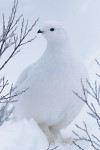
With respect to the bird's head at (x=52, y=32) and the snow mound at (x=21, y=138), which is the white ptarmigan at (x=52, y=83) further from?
the snow mound at (x=21, y=138)

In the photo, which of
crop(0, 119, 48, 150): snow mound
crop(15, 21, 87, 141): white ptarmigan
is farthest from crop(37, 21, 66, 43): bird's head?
crop(0, 119, 48, 150): snow mound

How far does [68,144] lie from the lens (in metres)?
6.79

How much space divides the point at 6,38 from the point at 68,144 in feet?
8.81

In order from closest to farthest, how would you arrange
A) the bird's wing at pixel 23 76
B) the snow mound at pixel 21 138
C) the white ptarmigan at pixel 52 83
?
the snow mound at pixel 21 138, the white ptarmigan at pixel 52 83, the bird's wing at pixel 23 76

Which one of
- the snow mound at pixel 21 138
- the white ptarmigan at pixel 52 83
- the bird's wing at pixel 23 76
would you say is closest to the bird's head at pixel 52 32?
the white ptarmigan at pixel 52 83

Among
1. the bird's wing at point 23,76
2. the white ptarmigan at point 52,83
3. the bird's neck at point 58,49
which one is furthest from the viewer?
the bird's wing at point 23,76

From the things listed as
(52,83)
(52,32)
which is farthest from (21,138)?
(52,32)

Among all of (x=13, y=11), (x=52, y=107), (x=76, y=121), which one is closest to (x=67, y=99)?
(x=52, y=107)

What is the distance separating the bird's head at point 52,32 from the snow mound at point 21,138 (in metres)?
1.46

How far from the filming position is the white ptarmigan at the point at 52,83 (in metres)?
6.64

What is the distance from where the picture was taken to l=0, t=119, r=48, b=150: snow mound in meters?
5.22

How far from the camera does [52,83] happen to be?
21.7ft

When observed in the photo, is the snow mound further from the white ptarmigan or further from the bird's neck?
the bird's neck

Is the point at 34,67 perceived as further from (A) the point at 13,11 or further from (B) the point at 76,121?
(A) the point at 13,11
